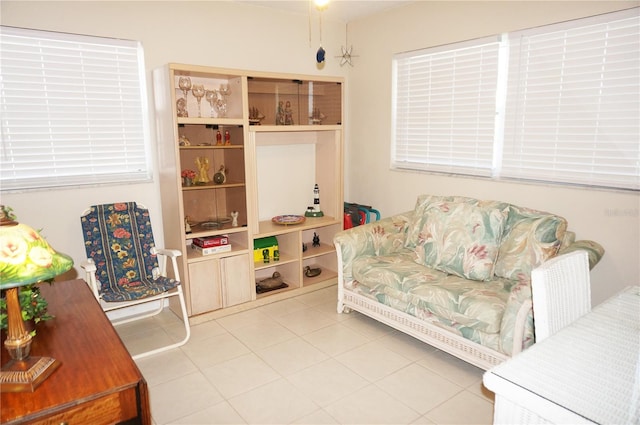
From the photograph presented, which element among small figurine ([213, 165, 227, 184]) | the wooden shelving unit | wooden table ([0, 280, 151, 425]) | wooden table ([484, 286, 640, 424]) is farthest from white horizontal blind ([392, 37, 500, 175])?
wooden table ([0, 280, 151, 425])

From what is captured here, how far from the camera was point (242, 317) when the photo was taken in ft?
11.6

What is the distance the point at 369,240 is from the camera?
3473 millimetres

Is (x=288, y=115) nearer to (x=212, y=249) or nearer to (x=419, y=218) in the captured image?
(x=212, y=249)

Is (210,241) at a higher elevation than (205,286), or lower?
higher

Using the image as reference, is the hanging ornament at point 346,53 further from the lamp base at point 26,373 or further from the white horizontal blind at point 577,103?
the lamp base at point 26,373

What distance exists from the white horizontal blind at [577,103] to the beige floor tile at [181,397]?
2.60 meters

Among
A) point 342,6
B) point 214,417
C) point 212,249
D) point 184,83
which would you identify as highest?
point 342,6

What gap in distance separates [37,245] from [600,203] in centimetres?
306

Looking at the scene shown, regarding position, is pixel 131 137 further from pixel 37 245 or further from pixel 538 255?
pixel 538 255

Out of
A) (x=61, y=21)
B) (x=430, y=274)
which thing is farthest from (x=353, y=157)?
(x=61, y=21)

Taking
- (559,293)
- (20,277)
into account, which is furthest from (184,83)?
(559,293)

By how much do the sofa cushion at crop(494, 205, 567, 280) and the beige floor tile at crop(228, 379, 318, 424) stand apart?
151cm

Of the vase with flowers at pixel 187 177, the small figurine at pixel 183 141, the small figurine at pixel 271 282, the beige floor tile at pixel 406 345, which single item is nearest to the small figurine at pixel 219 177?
the vase with flowers at pixel 187 177

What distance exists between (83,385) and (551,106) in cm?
311
